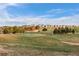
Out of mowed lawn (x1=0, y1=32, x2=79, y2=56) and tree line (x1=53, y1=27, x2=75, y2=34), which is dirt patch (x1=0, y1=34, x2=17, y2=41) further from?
tree line (x1=53, y1=27, x2=75, y2=34)

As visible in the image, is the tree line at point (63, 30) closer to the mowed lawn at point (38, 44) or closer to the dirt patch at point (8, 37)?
the mowed lawn at point (38, 44)

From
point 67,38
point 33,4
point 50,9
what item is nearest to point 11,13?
point 33,4

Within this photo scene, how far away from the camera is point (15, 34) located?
218 centimetres

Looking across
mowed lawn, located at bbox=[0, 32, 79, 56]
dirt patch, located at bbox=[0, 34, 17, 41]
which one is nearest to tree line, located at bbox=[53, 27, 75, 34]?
mowed lawn, located at bbox=[0, 32, 79, 56]

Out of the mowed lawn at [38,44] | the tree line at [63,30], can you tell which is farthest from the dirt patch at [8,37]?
the tree line at [63,30]

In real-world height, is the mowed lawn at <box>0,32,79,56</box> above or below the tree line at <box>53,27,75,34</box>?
below

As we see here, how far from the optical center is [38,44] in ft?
7.12

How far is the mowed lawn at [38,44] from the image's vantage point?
216 cm

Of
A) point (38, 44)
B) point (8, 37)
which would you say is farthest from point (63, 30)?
point (8, 37)

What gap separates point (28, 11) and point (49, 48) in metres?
0.36

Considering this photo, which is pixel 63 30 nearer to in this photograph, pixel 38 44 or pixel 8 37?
pixel 38 44

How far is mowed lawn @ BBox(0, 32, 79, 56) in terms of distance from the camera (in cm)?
216

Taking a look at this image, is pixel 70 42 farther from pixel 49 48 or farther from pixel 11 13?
pixel 11 13

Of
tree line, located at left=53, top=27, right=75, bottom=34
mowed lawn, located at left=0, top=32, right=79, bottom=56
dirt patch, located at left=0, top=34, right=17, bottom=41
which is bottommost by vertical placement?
mowed lawn, located at left=0, top=32, right=79, bottom=56
